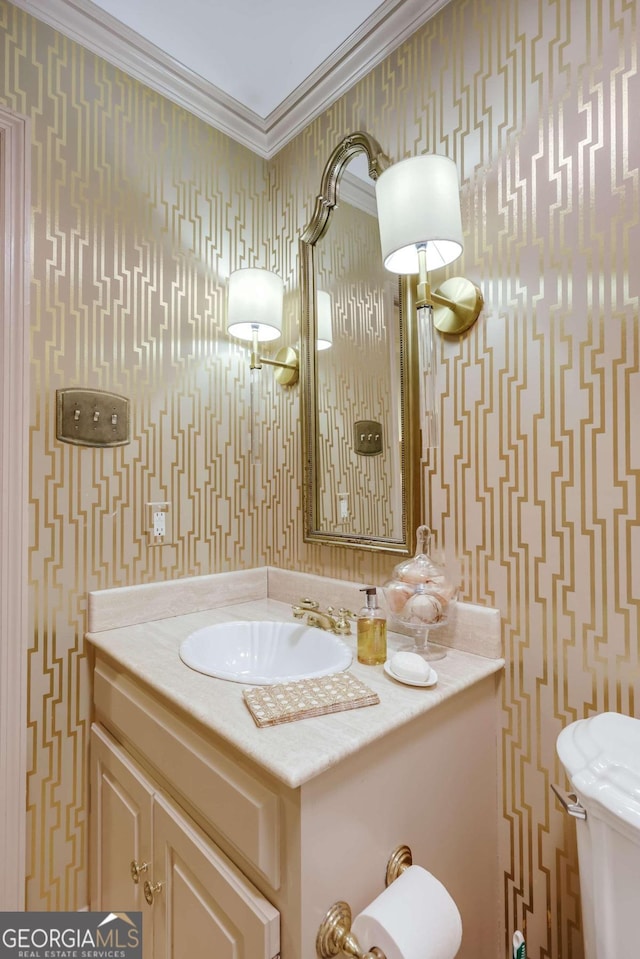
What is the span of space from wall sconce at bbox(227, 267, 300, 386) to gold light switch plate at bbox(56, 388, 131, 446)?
462 mm

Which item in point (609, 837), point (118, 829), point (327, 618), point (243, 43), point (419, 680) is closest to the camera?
point (609, 837)

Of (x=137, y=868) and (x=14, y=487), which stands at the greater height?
(x=14, y=487)

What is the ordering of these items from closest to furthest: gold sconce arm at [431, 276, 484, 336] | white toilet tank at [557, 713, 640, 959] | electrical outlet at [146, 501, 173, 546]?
1. white toilet tank at [557, 713, 640, 959]
2. gold sconce arm at [431, 276, 484, 336]
3. electrical outlet at [146, 501, 173, 546]

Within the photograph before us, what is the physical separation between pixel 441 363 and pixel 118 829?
1.51 meters

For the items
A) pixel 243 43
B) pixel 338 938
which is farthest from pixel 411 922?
pixel 243 43

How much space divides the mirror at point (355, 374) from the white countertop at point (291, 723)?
1.25 feet

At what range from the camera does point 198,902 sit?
3.05 ft

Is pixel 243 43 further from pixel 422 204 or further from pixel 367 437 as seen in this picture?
pixel 367 437

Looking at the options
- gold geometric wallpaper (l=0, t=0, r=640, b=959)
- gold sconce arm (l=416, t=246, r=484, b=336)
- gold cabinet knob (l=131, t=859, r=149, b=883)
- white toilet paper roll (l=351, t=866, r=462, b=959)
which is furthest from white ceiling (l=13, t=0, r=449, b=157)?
gold cabinet knob (l=131, t=859, r=149, b=883)

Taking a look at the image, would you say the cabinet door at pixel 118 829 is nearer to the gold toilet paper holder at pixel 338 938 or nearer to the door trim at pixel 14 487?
the door trim at pixel 14 487

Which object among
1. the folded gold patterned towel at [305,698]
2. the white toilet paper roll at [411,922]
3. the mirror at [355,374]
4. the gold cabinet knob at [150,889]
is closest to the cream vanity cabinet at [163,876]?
the gold cabinet knob at [150,889]

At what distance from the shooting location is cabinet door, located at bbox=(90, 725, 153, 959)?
111 cm

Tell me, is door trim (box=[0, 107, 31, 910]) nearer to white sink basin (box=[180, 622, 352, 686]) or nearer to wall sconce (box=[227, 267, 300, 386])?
white sink basin (box=[180, 622, 352, 686])

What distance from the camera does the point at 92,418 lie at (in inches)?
56.8
